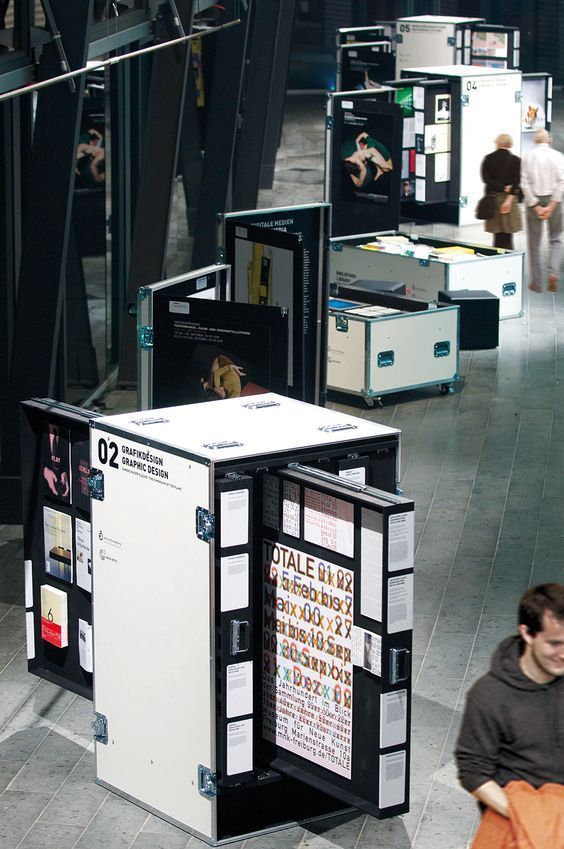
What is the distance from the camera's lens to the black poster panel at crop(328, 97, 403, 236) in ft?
64.1

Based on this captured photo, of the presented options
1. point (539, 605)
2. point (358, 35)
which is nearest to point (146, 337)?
point (539, 605)

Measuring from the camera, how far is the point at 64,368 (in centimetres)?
1388

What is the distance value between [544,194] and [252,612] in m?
12.9

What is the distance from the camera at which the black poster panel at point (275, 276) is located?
11.0 meters

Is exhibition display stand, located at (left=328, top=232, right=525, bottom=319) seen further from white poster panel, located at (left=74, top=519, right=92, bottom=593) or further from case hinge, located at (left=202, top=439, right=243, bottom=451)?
case hinge, located at (left=202, top=439, right=243, bottom=451)

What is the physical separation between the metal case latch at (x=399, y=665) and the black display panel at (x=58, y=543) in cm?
193

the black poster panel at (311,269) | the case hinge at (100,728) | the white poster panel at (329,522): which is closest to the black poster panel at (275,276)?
the black poster panel at (311,269)

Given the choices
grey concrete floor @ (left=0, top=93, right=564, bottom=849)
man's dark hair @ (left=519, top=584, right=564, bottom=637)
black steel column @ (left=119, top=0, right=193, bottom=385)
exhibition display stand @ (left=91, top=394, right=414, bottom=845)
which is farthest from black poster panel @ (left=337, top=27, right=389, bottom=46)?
man's dark hair @ (left=519, top=584, right=564, bottom=637)

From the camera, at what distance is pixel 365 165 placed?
1978 cm

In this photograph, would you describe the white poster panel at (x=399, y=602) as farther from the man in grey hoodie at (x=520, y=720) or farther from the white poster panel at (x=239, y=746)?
the man in grey hoodie at (x=520, y=720)

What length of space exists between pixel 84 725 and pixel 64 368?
18.3 feet

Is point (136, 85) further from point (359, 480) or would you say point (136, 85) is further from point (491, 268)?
point (359, 480)

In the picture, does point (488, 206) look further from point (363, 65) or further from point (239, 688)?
point (239, 688)

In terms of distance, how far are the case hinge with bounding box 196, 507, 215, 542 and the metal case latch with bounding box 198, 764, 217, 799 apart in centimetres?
112
